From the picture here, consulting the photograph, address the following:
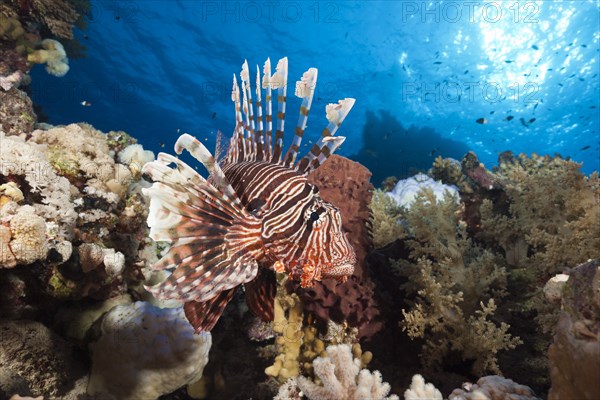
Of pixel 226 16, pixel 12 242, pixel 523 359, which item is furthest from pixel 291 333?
pixel 226 16

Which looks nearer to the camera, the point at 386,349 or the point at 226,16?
the point at 386,349

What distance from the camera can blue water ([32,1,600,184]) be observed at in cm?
1919

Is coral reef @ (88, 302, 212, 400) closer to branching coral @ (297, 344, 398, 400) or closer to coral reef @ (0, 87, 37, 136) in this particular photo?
branching coral @ (297, 344, 398, 400)

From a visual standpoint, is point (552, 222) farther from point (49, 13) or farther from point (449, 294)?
point (49, 13)

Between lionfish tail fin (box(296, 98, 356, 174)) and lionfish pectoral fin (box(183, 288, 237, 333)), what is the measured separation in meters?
1.38

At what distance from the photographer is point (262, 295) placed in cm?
310

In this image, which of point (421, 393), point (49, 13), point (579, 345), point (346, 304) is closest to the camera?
point (579, 345)

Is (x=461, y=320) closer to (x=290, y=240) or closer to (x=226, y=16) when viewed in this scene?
(x=290, y=240)

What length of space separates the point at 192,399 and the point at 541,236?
171 inches

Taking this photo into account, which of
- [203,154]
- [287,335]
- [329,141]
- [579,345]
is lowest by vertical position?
[287,335]

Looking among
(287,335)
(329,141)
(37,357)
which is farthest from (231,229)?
(37,357)

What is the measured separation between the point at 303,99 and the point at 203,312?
1966mm

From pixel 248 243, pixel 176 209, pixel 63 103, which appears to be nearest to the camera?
pixel 176 209

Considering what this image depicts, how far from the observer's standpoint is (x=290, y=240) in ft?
7.77
